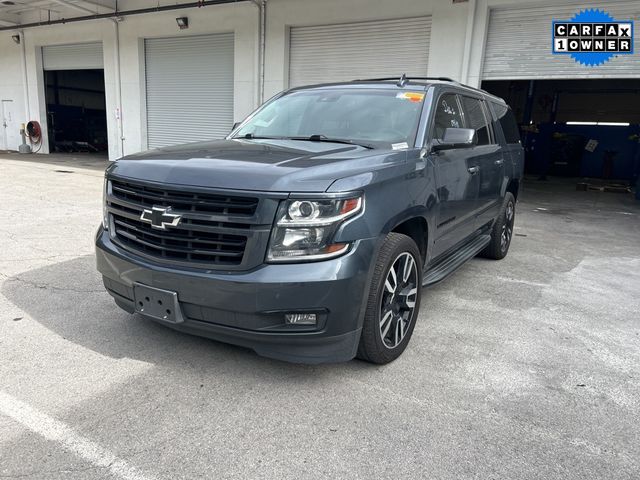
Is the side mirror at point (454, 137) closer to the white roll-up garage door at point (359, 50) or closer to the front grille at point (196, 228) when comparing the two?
the front grille at point (196, 228)

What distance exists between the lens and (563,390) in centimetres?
304

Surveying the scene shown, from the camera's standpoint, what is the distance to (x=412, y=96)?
3.92m

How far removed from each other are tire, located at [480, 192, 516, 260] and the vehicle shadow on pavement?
3.67 m

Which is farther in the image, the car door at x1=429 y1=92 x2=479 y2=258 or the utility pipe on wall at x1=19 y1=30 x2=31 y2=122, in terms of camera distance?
the utility pipe on wall at x1=19 y1=30 x2=31 y2=122

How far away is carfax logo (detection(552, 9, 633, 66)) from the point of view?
988 centimetres

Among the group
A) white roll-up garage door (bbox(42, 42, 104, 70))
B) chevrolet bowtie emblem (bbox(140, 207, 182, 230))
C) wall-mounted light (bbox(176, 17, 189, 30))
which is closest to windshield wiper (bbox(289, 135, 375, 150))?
chevrolet bowtie emblem (bbox(140, 207, 182, 230))

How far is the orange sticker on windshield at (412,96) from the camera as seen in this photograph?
388 cm

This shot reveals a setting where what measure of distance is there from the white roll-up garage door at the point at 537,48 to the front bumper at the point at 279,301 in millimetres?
9708

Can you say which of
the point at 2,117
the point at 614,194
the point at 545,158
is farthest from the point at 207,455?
the point at 2,117

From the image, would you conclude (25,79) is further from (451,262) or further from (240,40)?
(451,262)

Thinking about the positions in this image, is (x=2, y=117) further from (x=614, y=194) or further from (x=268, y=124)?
(x=614, y=194)

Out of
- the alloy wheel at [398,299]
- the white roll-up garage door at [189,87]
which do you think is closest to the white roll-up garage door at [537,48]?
the white roll-up garage door at [189,87]

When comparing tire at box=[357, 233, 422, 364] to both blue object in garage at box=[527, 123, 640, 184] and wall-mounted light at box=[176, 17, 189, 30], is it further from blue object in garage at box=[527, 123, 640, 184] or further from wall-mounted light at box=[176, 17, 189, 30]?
blue object in garage at box=[527, 123, 640, 184]

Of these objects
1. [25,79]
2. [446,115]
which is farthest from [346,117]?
[25,79]
